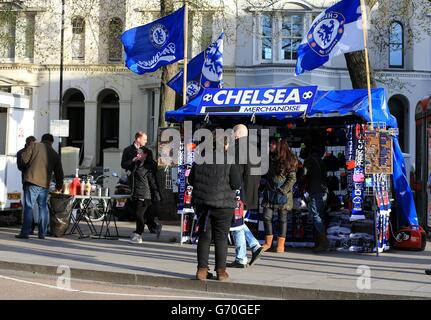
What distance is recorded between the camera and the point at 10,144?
1672 centimetres

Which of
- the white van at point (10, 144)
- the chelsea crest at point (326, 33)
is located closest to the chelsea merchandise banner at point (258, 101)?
the chelsea crest at point (326, 33)

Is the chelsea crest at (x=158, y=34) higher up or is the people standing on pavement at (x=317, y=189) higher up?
the chelsea crest at (x=158, y=34)

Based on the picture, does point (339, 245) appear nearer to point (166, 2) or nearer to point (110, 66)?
point (166, 2)

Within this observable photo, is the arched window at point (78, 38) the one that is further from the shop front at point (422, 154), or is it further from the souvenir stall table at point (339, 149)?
the souvenir stall table at point (339, 149)

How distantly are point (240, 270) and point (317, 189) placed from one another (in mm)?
2673

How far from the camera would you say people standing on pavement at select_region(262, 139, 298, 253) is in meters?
12.4

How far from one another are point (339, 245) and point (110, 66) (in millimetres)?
22332

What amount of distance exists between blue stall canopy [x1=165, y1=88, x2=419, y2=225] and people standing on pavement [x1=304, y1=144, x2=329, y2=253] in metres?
0.83

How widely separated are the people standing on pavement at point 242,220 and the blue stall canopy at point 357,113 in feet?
5.74

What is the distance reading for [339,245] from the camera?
13.0m

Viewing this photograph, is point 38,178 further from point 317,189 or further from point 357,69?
point 357,69

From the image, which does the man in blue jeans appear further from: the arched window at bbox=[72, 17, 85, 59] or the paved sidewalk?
the arched window at bbox=[72, 17, 85, 59]

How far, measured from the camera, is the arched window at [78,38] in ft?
110

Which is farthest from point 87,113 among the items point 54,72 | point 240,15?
point 240,15
